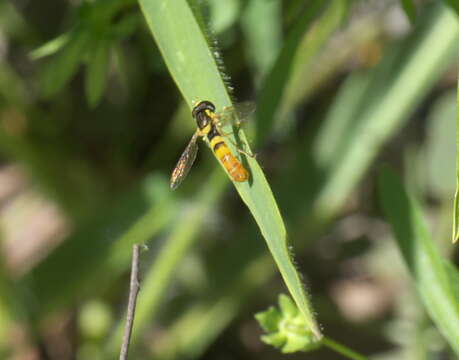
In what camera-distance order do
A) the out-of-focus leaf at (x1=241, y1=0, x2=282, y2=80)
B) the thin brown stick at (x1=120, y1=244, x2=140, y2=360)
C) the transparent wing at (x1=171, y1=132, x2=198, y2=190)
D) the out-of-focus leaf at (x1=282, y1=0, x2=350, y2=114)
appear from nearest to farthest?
1. the thin brown stick at (x1=120, y1=244, x2=140, y2=360)
2. the transparent wing at (x1=171, y1=132, x2=198, y2=190)
3. the out-of-focus leaf at (x1=282, y1=0, x2=350, y2=114)
4. the out-of-focus leaf at (x1=241, y1=0, x2=282, y2=80)

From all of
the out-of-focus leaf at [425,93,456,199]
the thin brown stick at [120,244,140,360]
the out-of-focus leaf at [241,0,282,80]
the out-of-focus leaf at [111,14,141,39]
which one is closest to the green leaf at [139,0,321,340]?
the thin brown stick at [120,244,140,360]

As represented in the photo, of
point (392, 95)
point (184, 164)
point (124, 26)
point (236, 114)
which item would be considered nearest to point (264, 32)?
point (392, 95)

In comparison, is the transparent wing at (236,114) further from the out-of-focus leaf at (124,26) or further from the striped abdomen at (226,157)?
the out-of-focus leaf at (124,26)

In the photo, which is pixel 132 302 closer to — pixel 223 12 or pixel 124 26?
pixel 124 26

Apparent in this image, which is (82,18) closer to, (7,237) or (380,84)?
(380,84)

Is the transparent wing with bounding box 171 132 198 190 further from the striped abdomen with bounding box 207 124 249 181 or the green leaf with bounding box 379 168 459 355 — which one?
the green leaf with bounding box 379 168 459 355

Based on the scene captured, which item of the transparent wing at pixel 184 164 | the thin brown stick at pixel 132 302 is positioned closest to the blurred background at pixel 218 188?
the transparent wing at pixel 184 164
